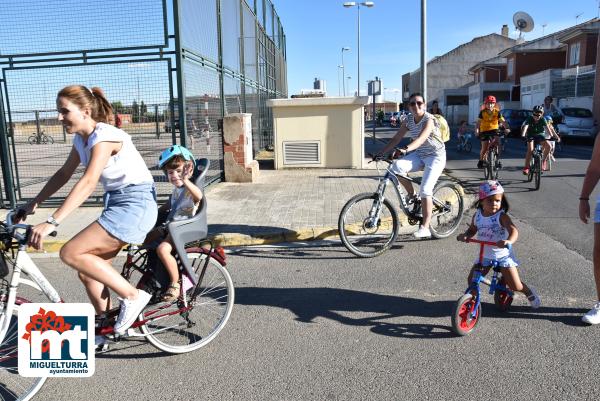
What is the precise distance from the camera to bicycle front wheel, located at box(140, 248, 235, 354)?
360 cm

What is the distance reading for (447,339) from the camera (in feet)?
12.4

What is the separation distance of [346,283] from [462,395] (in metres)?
2.13

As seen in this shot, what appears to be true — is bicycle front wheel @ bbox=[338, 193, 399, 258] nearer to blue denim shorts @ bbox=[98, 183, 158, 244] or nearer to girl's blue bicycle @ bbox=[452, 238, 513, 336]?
girl's blue bicycle @ bbox=[452, 238, 513, 336]

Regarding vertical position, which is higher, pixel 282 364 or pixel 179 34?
pixel 179 34

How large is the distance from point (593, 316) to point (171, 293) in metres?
3.14

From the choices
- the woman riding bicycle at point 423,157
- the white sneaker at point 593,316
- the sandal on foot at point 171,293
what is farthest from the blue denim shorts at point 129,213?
the woman riding bicycle at point 423,157

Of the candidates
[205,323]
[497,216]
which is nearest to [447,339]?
[497,216]

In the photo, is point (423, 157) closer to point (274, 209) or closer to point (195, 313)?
point (274, 209)

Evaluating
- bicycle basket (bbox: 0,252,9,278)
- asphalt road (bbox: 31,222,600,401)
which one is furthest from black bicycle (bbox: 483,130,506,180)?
bicycle basket (bbox: 0,252,9,278)

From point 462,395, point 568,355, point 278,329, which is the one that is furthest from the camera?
point 278,329

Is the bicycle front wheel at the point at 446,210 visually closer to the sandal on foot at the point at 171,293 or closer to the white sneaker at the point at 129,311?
the sandal on foot at the point at 171,293

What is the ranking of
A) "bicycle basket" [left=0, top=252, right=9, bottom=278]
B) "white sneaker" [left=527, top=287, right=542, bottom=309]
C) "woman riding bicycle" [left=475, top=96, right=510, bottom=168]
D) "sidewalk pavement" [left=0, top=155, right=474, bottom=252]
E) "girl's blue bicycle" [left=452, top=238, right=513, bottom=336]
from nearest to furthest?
"bicycle basket" [left=0, top=252, right=9, bottom=278] → "girl's blue bicycle" [left=452, top=238, right=513, bottom=336] → "white sneaker" [left=527, top=287, right=542, bottom=309] → "sidewalk pavement" [left=0, top=155, right=474, bottom=252] → "woman riding bicycle" [left=475, top=96, right=510, bottom=168]

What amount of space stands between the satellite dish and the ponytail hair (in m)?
61.4

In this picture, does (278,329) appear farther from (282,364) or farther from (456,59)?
(456,59)
